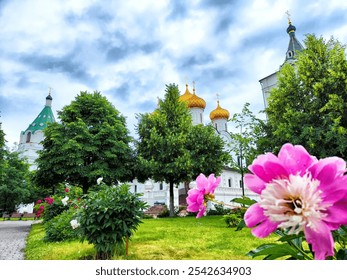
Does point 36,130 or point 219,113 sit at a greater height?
point 219,113

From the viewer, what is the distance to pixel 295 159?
0.67 metres

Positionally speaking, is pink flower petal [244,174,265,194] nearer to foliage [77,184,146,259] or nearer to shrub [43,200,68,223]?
foliage [77,184,146,259]

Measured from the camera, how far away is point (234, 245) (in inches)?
245

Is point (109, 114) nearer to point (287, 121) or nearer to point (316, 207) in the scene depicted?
point (287, 121)

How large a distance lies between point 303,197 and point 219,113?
39.3m

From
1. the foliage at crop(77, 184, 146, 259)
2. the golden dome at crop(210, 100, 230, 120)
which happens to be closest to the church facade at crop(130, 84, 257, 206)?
the golden dome at crop(210, 100, 230, 120)

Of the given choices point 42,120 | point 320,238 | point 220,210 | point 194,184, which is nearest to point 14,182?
point 194,184

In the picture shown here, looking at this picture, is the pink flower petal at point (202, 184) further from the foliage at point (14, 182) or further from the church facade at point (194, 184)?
the foliage at point (14, 182)

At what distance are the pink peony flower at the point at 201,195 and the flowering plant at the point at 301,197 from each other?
0.50 m

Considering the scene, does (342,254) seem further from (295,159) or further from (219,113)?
(219,113)

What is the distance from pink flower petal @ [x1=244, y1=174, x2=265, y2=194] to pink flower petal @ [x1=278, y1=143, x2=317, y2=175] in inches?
3.2

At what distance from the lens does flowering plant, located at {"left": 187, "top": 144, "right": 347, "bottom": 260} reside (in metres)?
0.56

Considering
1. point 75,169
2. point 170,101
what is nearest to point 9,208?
point 75,169

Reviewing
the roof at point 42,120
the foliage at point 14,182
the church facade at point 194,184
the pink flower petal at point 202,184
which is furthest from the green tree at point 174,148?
the roof at point 42,120
